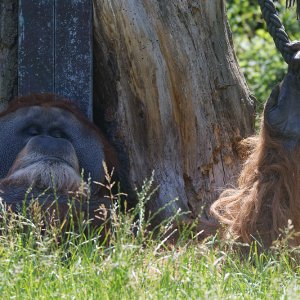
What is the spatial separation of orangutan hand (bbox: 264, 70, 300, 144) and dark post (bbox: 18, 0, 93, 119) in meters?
0.98

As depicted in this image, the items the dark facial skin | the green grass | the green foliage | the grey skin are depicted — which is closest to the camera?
the green grass

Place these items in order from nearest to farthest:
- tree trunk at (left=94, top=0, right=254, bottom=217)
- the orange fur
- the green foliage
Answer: the orange fur < tree trunk at (left=94, top=0, right=254, bottom=217) < the green foliage

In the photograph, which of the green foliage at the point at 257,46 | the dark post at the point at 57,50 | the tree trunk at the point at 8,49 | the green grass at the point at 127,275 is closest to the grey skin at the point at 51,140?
the dark post at the point at 57,50

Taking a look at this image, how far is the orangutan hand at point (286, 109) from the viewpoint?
356 centimetres

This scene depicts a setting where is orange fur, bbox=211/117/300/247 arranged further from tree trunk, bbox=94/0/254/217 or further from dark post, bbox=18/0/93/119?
dark post, bbox=18/0/93/119

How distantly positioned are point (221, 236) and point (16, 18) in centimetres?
147

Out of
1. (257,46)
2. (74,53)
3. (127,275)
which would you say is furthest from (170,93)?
(257,46)

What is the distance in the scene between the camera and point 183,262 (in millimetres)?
3006

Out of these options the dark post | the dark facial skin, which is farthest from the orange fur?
the dark post

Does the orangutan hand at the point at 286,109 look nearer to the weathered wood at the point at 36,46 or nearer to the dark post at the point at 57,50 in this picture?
the dark post at the point at 57,50

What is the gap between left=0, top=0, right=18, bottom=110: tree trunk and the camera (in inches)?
169

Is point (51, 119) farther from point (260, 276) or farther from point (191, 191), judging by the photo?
point (260, 276)

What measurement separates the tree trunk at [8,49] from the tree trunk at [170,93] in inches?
16.1

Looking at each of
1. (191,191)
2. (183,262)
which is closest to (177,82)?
(191,191)
